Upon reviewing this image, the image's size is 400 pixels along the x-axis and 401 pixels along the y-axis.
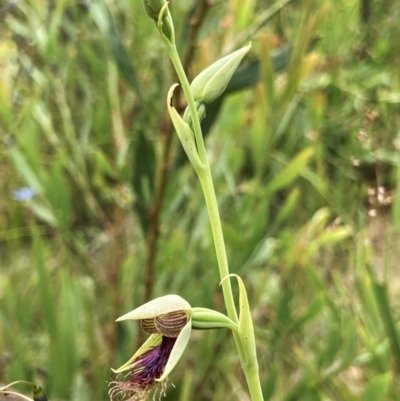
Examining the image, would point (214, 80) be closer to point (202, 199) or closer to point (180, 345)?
point (180, 345)

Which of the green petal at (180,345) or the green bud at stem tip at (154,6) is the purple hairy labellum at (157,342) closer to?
the green petal at (180,345)

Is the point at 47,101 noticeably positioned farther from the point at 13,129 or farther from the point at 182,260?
the point at 182,260

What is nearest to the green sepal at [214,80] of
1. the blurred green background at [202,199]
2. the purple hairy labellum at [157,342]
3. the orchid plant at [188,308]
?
the orchid plant at [188,308]

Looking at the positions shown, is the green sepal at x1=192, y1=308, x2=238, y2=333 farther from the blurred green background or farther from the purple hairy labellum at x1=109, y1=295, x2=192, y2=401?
the blurred green background

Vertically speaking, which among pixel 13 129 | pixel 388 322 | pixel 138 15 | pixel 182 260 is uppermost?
pixel 138 15

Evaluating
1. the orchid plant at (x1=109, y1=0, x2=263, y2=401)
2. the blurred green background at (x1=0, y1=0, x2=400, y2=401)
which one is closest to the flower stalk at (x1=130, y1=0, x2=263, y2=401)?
the orchid plant at (x1=109, y1=0, x2=263, y2=401)

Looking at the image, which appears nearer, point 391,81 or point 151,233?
point 151,233

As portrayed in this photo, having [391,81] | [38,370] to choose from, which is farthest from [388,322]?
[391,81]
